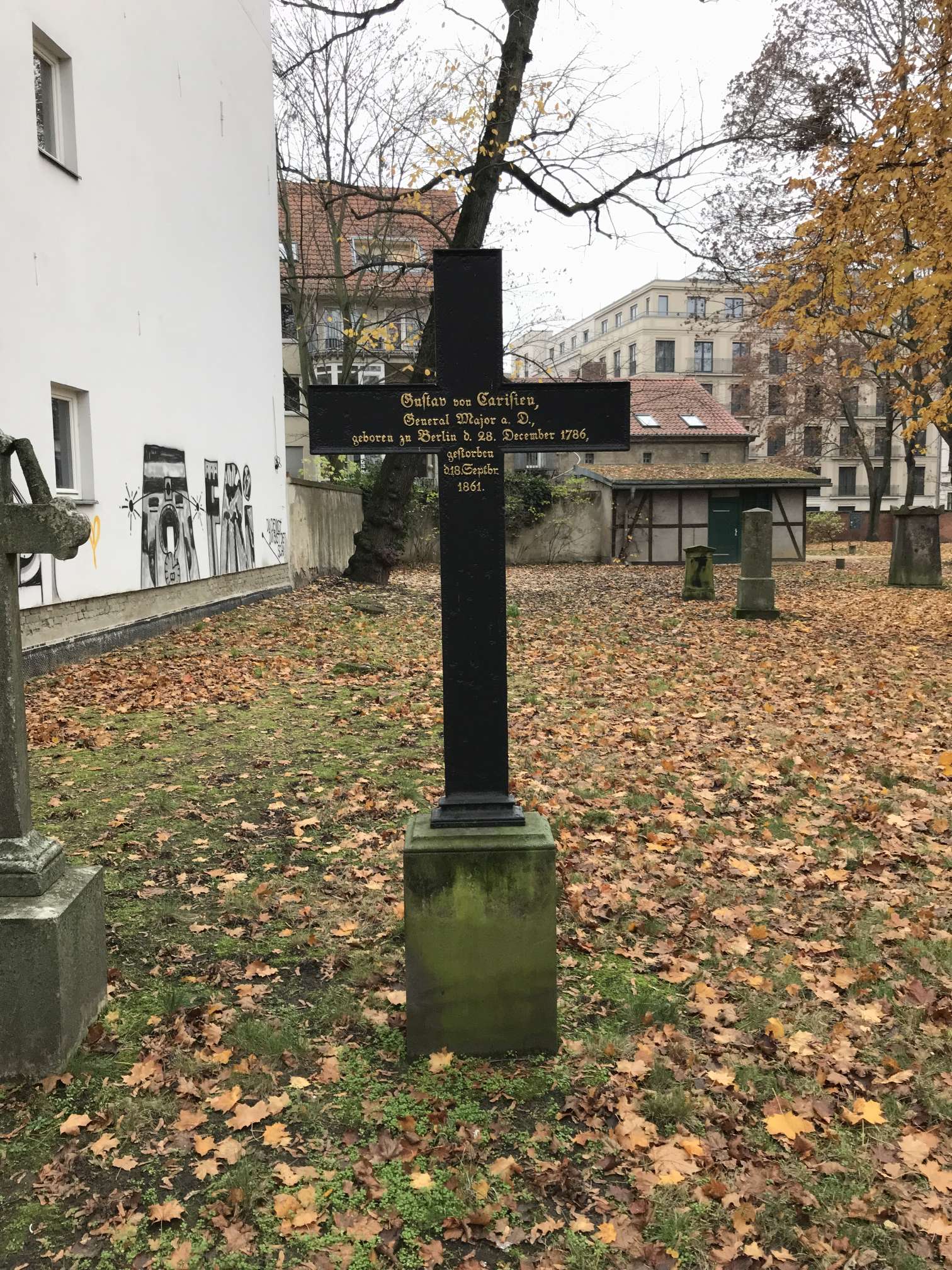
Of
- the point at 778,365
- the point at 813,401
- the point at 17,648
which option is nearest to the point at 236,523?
the point at 17,648

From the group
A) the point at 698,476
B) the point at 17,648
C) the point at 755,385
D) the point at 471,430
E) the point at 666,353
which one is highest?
the point at 666,353

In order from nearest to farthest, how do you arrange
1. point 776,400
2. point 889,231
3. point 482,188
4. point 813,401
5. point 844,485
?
point 889,231 → point 482,188 → point 813,401 → point 776,400 → point 844,485

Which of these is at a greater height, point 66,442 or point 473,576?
point 66,442

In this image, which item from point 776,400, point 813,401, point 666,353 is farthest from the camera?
point 666,353

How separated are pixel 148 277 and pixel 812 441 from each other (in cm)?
4900

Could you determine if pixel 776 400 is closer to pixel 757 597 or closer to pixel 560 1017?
pixel 757 597

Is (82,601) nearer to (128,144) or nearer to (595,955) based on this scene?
(128,144)

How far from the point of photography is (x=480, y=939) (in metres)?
3.08

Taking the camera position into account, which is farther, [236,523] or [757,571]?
[236,523]

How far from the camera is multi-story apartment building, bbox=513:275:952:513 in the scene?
47.5 m

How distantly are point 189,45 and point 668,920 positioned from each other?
1396cm

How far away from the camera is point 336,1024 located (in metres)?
3.38

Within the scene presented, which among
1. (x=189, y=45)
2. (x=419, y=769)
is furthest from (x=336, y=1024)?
(x=189, y=45)

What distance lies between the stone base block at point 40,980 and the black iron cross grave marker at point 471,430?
1239mm
